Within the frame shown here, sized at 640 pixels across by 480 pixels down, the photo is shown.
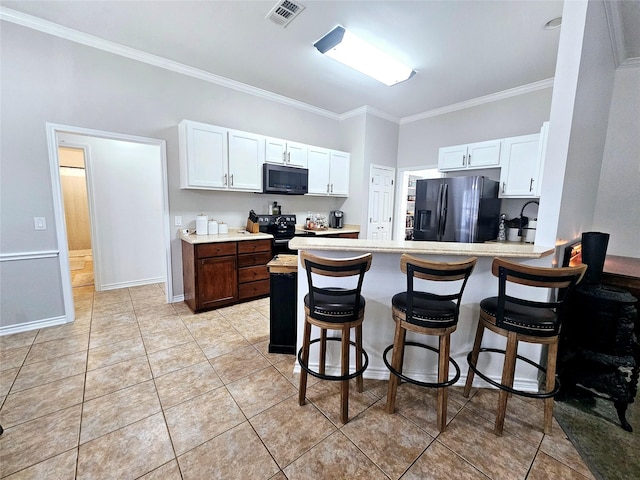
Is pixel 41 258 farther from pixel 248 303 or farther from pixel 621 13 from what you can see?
pixel 621 13

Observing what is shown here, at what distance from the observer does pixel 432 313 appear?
156 cm

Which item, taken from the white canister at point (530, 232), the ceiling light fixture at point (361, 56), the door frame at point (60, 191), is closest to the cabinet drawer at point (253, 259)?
the door frame at point (60, 191)

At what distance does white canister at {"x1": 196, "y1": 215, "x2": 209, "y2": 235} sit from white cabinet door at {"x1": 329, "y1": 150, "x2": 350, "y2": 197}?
2.22m

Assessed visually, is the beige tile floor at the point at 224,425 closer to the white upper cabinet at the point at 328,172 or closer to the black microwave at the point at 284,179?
the black microwave at the point at 284,179

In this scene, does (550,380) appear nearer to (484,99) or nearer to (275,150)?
(275,150)

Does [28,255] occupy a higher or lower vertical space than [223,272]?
A: higher

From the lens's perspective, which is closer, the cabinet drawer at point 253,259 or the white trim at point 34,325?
the white trim at point 34,325

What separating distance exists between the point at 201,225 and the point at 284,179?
1.39 metres

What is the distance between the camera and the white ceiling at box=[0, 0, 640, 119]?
2363 millimetres

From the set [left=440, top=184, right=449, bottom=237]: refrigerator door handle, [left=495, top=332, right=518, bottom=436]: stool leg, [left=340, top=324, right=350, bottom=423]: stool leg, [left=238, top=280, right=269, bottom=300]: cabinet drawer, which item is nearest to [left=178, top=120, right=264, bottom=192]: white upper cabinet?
[left=238, top=280, right=269, bottom=300]: cabinet drawer

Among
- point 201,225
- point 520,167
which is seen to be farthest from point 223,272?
point 520,167

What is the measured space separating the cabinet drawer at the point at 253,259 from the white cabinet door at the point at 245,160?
0.98 metres

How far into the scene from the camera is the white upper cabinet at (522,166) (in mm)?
3312

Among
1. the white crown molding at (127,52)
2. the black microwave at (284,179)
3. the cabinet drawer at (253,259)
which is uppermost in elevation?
the white crown molding at (127,52)
